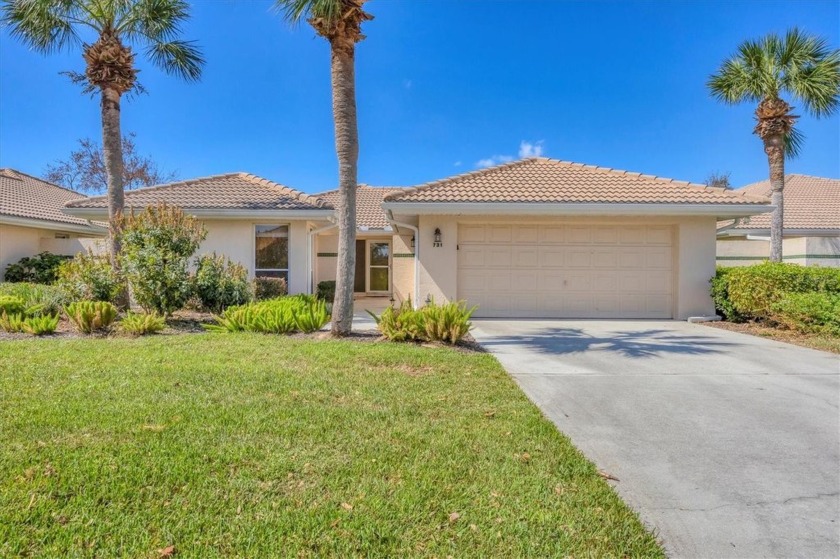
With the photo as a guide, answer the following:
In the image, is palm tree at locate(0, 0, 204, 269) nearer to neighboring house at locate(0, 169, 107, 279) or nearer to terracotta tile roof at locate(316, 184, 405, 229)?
neighboring house at locate(0, 169, 107, 279)

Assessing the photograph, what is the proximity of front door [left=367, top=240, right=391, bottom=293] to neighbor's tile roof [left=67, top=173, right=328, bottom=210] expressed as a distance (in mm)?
5361

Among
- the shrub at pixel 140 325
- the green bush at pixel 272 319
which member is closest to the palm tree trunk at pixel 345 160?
the green bush at pixel 272 319

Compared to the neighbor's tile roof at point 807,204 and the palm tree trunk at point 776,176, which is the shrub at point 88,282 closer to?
the palm tree trunk at point 776,176

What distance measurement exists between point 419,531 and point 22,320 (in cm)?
963

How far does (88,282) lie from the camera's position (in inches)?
365

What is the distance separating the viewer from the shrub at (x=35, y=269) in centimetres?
1423

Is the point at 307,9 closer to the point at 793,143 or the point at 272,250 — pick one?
the point at 272,250

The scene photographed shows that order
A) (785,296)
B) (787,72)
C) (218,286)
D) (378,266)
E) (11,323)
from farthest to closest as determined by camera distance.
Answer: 1. (378,266)
2. (787,72)
3. (218,286)
4. (785,296)
5. (11,323)

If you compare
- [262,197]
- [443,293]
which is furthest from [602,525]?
[262,197]

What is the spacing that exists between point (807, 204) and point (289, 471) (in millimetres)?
24861

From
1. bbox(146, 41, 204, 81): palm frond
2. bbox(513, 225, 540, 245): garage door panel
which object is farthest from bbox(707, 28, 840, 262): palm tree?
bbox(146, 41, 204, 81): palm frond

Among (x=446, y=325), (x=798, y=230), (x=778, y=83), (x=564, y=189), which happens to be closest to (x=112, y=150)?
(x=446, y=325)

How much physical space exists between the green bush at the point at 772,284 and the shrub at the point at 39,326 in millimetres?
14486

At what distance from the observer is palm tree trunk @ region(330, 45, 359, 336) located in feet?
25.2
